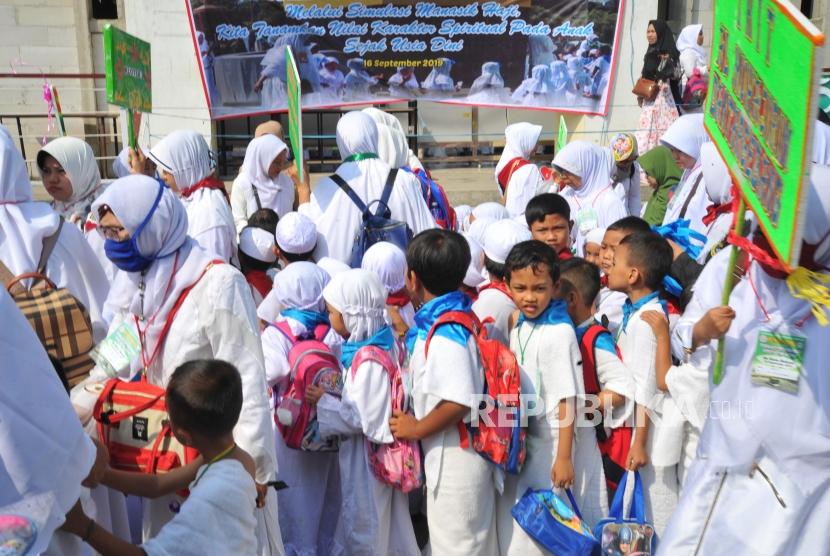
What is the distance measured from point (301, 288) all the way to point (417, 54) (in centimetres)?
803

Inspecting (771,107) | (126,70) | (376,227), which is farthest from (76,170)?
(771,107)

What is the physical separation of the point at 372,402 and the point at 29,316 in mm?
1284

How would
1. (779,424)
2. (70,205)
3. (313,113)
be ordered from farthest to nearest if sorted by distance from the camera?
(313,113) → (70,205) → (779,424)

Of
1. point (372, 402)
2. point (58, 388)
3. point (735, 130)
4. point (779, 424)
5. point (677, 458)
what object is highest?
point (735, 130)

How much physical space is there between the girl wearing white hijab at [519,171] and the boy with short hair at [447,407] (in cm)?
315

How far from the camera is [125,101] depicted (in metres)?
5.46

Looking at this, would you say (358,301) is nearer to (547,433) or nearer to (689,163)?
(547,433)

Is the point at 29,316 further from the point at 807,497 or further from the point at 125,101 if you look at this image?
the point at 125,101

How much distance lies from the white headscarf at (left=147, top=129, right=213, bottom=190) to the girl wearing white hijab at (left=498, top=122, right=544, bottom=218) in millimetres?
2464

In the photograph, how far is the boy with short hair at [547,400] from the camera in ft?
10.3

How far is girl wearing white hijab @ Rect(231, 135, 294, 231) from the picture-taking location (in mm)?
5711

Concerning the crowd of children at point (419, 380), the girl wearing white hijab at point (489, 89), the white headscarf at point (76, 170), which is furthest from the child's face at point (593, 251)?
the girl wearing white hijab at point (489, 89)

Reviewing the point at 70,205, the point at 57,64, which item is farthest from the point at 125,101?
the point at 57,64

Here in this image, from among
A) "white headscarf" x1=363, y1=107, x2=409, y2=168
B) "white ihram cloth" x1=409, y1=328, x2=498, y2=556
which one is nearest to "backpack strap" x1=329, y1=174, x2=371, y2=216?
"white headscarf" x1=363, y1=107, x2=409, y2=168
